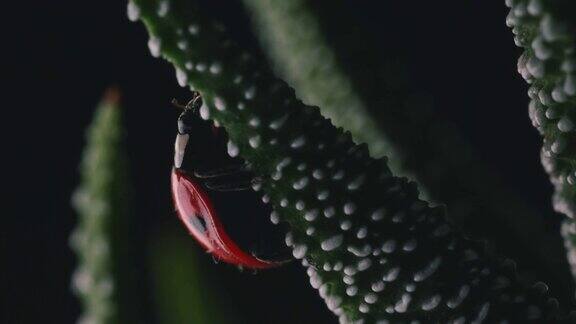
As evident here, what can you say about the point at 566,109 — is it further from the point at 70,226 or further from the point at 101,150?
the point at 70,226

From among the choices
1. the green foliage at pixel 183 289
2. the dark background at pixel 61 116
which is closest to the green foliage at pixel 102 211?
the green foliage at pixel 183 289

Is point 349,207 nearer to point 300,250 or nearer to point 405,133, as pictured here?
point 300,250

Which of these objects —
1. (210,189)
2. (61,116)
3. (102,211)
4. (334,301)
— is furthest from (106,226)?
(61,116)

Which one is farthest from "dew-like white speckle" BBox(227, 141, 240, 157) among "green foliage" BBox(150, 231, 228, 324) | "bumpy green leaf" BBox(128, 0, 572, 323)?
"green foliage" BBox(150, 231, 228, 324)

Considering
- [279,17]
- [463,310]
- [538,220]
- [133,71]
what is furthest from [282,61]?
[133,71]

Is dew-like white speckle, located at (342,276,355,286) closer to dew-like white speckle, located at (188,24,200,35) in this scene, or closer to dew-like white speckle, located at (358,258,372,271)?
dew-like white speckle, located at (358,258,372,271)

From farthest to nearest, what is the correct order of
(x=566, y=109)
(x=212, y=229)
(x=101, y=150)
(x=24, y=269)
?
(x=24, y=269)
(x=101, y=150)
(x=212, y=229)
(x=566, y=109)
